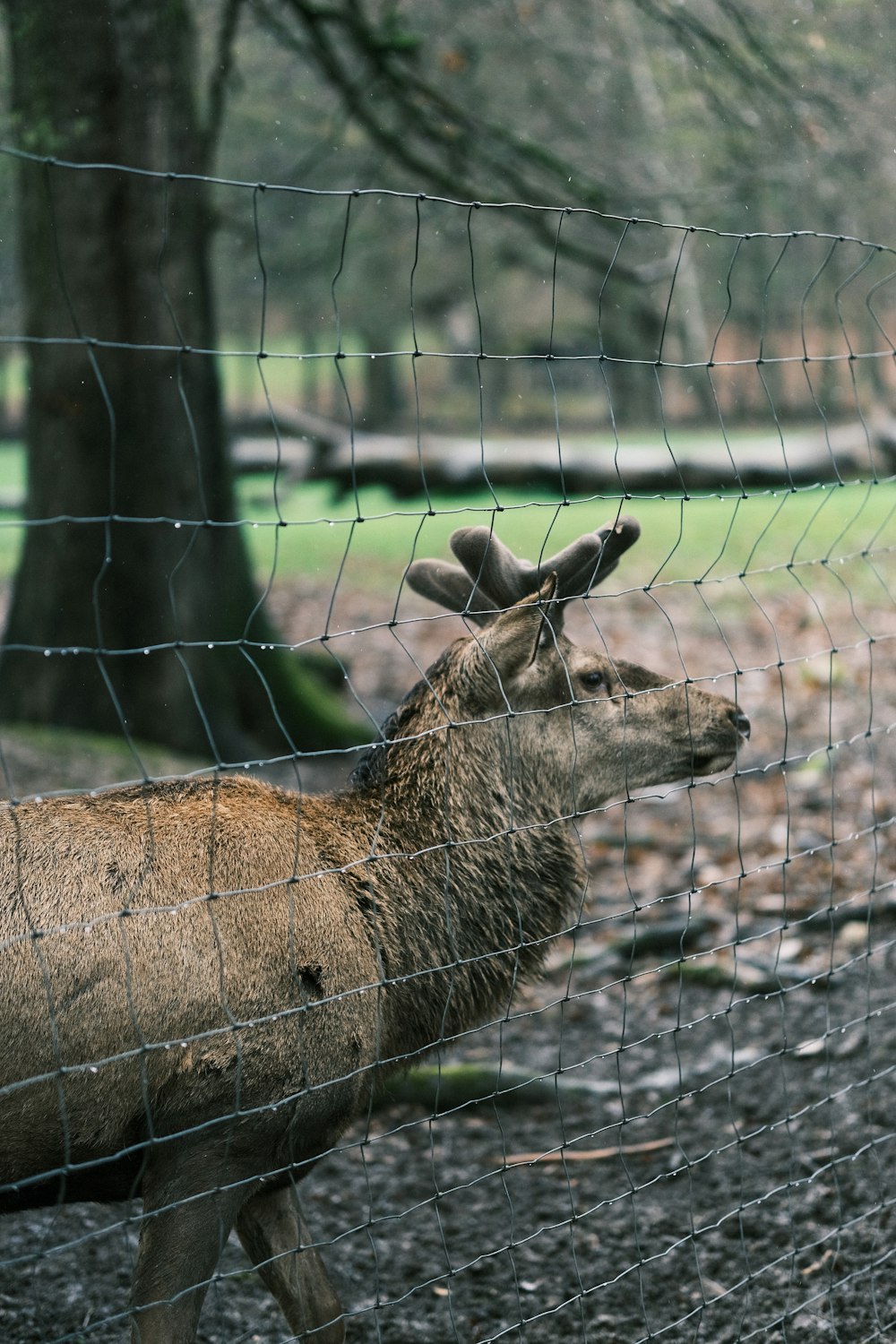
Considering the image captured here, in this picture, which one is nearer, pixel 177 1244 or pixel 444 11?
pixel 177 1244

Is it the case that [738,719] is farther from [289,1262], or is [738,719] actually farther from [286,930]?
[289,1262]

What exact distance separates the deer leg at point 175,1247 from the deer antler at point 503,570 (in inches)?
67.3

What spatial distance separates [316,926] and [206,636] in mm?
5890

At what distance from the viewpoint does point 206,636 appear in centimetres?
882

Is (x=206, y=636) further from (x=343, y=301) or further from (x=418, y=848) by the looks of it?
(x=343, y=301)

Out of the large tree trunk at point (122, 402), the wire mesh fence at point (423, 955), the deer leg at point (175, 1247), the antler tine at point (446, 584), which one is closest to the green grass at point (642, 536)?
the large tree trunk at point (122, 402)

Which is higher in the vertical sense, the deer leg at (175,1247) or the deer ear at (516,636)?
the deer ear at (516,636)

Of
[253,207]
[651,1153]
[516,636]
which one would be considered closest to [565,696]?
[516,636]

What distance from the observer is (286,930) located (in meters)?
3.07

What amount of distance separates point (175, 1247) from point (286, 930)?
0.73 meters

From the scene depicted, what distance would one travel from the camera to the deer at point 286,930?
2.84 meters

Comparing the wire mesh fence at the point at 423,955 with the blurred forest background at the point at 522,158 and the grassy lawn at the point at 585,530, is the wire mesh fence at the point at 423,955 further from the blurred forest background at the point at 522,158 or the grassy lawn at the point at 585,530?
the grassy lawn at the point at 585,530

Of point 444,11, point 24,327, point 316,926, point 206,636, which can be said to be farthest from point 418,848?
point 444,11

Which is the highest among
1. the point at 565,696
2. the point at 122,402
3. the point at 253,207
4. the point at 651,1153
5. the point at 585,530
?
the point at 122,402
